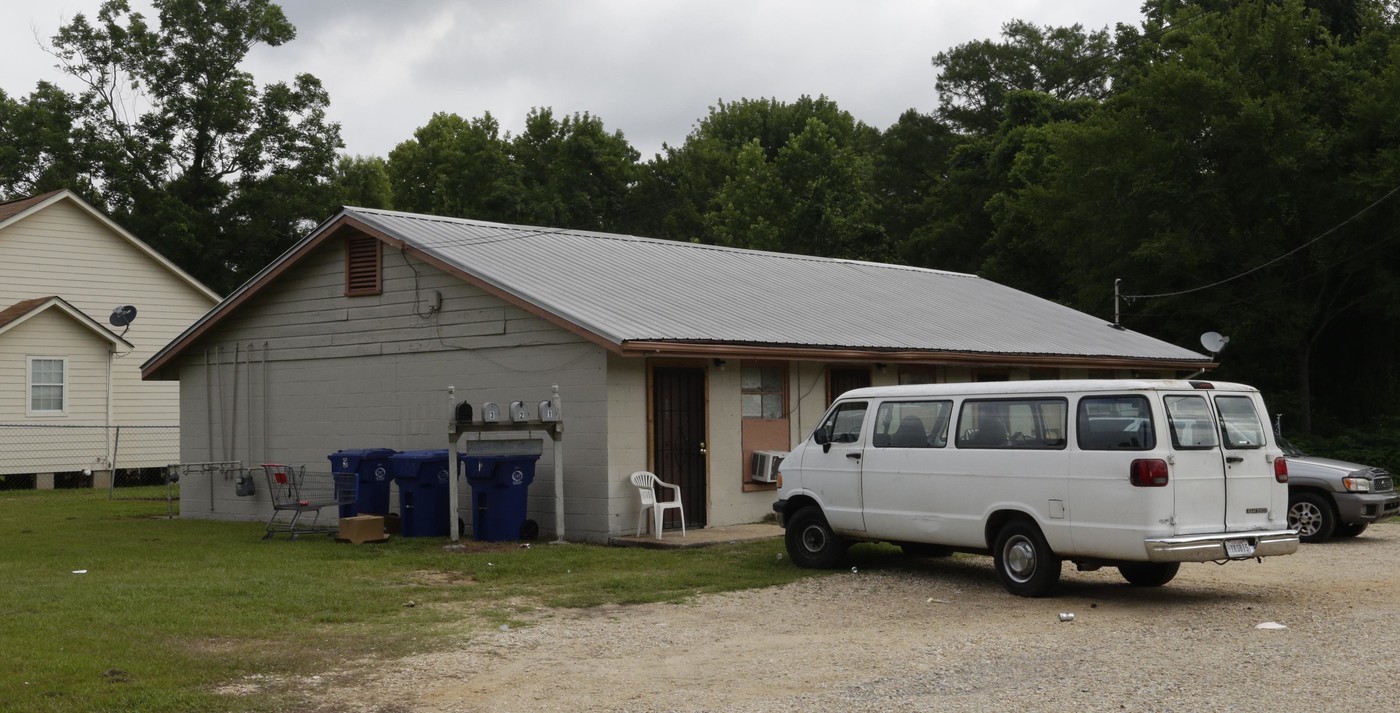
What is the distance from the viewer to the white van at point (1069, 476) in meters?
11.4

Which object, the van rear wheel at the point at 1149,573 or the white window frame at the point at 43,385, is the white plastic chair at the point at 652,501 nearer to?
the van rear wheel at the point at 1149,573

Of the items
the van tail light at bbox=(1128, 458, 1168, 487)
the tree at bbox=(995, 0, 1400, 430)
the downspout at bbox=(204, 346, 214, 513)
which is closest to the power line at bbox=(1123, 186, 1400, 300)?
the tree at bbox=(995, 0, 1400, 430)

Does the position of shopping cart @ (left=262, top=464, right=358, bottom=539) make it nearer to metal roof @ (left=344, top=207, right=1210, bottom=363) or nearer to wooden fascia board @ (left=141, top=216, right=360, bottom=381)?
wooden fascia board @ (left=141, top=216, right=360, bottom=381)

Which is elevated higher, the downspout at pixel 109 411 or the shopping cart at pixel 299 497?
the downspout at pixel 109 411

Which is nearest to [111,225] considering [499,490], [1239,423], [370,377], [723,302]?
[370,377]

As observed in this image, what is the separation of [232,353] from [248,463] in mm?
1891

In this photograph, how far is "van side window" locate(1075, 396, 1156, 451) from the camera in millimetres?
11508

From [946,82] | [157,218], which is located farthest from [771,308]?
[946,82]

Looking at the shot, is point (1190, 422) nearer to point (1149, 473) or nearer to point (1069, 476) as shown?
point (1149, 473)

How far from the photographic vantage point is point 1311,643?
9.89 meters

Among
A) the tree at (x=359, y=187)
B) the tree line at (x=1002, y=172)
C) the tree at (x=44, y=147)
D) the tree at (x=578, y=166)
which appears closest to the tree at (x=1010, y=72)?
the tree line at (x=1002, y=172)

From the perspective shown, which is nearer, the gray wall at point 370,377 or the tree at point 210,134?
the gray wall at point 370,377

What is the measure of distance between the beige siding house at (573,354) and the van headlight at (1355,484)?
591 centimetres

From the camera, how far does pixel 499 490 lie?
56.6 feet
